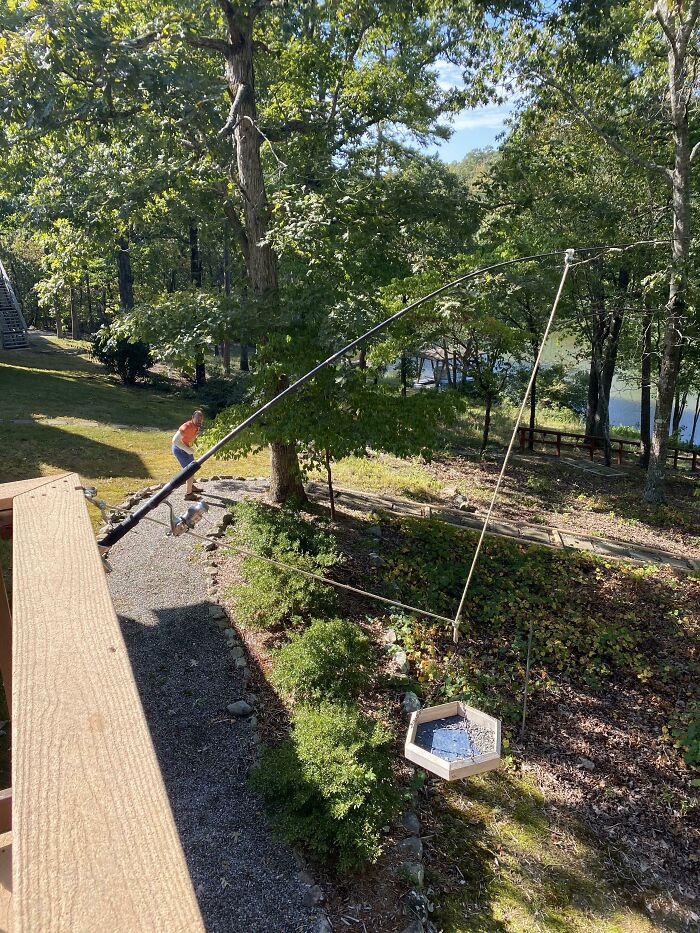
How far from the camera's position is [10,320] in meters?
25.5

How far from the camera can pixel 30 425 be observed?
46.9 feet

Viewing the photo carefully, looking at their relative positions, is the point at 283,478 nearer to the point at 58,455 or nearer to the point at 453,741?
the point at 58,455

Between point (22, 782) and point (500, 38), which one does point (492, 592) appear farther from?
point (500, 38)

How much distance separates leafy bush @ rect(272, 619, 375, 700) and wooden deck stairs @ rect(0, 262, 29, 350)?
2505cm

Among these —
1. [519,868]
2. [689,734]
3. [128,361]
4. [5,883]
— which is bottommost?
[519,868]

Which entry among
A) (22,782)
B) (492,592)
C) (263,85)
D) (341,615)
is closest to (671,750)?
(492,592)

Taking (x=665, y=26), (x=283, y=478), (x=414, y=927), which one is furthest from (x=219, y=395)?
(x=414, y=927)

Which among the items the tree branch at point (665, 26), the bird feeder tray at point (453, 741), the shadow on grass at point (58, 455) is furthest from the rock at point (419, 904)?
the tree branch at point (665, 26)

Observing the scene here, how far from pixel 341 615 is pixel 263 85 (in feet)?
34.0

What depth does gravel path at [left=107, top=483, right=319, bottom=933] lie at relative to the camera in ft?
14.3

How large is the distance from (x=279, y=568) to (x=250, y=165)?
631cm

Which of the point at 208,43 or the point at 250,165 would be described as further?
the point at 250,165

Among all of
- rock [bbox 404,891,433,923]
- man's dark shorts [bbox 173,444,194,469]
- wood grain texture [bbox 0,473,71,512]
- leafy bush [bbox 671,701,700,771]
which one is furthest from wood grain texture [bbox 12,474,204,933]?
leafy bush [bbox 671,701,700,771]

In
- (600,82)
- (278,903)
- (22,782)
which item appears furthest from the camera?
(600,82)
